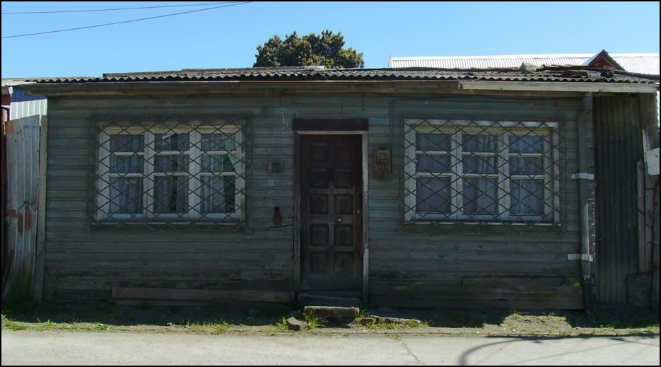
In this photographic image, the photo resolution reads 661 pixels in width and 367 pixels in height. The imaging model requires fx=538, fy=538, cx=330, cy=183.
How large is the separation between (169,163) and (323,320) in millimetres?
3142

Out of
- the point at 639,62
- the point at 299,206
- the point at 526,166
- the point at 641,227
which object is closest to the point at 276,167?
the point at 299,206

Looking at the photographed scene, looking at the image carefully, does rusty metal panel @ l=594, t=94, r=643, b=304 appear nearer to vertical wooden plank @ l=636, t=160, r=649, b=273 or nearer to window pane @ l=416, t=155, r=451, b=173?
vertical wooden plank @ l=636, t=160, r=649, b=273

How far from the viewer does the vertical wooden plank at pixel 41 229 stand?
7.60 m

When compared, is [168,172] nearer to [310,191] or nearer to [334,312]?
[310,191]

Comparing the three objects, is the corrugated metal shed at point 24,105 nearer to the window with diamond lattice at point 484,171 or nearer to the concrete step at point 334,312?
the concrete step at point 334,312

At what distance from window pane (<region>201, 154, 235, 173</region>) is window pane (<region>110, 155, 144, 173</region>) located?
924 millimetres

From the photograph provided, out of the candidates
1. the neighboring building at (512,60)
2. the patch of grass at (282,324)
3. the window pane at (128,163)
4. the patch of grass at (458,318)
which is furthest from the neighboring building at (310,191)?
the neighboring building at (512,60)

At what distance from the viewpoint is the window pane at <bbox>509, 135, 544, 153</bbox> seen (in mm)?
7715

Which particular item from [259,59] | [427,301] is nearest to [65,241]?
[427,301]

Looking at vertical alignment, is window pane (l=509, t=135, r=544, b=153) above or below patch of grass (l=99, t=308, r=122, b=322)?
above

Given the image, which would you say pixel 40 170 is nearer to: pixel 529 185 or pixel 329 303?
pixel 329 303

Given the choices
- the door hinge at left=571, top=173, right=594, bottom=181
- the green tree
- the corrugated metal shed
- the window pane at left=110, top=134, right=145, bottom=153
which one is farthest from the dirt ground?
the green tree

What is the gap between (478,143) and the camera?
772cm

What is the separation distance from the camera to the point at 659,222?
7.67 meters
